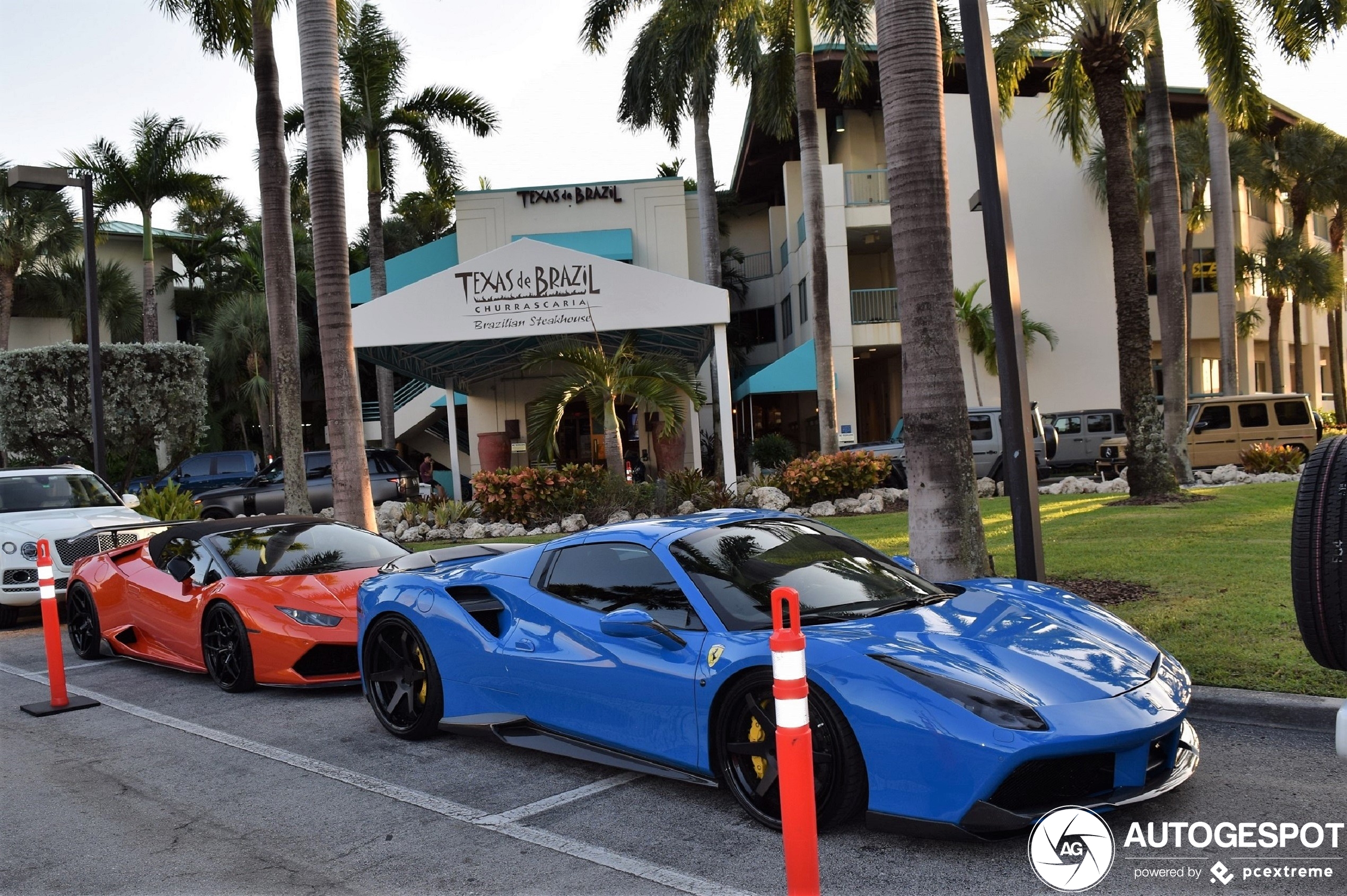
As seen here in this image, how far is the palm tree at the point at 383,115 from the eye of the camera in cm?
2941

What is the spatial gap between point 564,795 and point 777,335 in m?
35.3

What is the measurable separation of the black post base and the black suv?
45.4ft

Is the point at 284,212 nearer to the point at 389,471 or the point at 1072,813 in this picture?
the point at 389,471

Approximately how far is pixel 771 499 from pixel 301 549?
10.7m

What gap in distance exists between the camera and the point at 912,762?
12.6 ft

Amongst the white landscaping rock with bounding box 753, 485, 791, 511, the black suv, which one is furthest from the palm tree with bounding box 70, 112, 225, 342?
the white landscaping rock with bounding box 753, 485, 791, 511

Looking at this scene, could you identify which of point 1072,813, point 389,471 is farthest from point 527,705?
point 389,471

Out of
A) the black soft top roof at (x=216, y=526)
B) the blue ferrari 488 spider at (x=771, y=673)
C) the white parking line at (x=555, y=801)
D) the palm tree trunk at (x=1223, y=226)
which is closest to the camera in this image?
the blue ferrari 488 spider at (x=771, y=673)

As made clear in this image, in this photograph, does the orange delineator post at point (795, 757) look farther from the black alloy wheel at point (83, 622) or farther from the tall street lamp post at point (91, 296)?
the tall street lamp post at point (91, 296)

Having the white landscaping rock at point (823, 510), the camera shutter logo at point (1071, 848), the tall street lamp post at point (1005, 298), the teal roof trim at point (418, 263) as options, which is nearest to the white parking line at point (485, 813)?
the camera shutter logo at point (1071, 848)

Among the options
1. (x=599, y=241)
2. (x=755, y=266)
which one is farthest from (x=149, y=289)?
(x=755, y=266)

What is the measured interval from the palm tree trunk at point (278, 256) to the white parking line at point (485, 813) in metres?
9.71

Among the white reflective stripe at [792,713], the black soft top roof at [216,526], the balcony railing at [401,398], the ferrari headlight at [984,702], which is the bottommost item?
the ferrari headlight at [984,702]

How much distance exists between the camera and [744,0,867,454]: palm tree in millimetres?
19203
